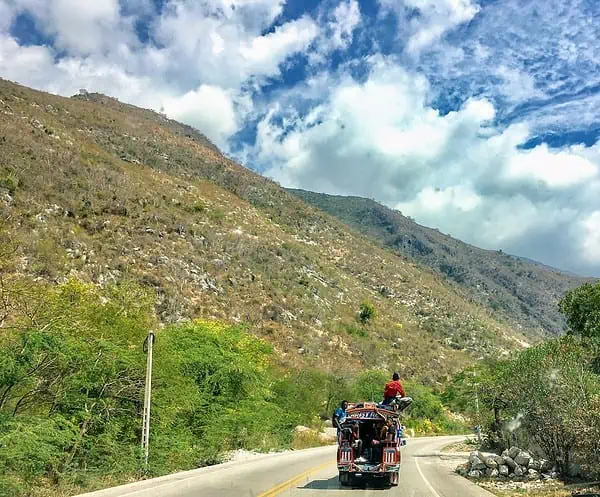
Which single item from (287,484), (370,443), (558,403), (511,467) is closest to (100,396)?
(287,484)

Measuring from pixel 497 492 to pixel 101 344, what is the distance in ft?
39.7

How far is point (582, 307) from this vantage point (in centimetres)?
3697

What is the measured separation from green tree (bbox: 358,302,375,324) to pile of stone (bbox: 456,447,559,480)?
204 ft

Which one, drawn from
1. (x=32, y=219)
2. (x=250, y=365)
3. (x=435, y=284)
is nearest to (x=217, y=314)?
(x=32, y=219)

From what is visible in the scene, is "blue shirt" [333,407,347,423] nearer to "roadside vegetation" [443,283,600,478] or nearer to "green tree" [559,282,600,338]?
"roadside vegetation" [443,283,600,478]

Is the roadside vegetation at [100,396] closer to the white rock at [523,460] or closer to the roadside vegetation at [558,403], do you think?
the white rock at [523,460]

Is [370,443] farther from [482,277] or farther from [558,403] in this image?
[482,277]

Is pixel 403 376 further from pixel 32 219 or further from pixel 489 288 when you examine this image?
pixel 489 288

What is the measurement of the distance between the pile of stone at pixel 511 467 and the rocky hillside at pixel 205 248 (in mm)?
32455

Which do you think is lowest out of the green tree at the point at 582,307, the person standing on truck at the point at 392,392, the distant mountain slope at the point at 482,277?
the person standing on truck at the point at 392,392

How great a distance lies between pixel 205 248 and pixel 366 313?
26652 mm

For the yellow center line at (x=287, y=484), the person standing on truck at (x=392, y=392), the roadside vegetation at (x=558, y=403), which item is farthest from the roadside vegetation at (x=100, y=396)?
the roadside vegetation at (x=558, y=403)

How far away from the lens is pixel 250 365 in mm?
31391

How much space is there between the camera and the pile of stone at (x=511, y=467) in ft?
60.8
